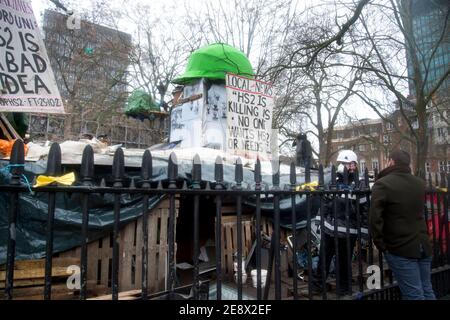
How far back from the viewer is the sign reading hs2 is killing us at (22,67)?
3.38m

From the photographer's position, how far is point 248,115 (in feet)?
17.3

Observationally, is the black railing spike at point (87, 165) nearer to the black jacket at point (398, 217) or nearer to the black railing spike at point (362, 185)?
the black jacket at point (398, 217)

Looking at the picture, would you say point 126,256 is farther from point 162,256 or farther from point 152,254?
point 162,256

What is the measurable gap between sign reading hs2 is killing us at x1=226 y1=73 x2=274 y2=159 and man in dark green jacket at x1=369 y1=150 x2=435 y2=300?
2173 mm

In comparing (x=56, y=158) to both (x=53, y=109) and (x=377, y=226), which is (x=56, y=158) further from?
(x=377, y=226)

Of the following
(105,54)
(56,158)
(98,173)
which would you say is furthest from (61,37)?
(56,158)

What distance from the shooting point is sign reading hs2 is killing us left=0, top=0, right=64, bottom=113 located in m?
3.38

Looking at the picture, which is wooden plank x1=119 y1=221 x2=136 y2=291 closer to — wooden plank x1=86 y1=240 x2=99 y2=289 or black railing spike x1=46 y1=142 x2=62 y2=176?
wooden plank x1=86 y1=240 x2=99 y2=289

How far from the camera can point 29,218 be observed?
6.11 m

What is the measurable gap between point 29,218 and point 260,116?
4.41m

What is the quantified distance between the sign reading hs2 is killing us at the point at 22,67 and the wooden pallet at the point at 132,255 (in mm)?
3510

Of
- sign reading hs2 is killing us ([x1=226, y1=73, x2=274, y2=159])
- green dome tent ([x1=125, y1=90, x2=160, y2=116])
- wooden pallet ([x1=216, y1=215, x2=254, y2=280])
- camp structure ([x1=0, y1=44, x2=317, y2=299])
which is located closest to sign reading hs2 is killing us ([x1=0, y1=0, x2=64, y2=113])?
camp structure ([x1=0, y1=44, x2=317, y2=299])

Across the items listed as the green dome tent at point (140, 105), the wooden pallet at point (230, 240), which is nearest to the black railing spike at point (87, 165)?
the wooden pallet at point (230, 240)

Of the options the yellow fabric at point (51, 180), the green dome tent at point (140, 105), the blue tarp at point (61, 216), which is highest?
the green dome tent at point (140, 105)
